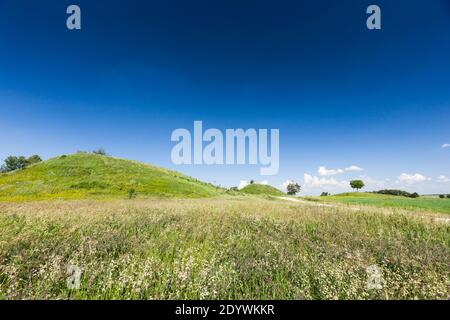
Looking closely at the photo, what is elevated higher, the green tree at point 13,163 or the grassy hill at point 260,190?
the green tree at point 13,163

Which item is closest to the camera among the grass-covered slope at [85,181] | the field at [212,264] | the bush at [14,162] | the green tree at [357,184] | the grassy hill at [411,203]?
the field at [212,264]

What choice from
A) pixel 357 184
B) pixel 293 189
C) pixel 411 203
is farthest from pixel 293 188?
pixel 411 203

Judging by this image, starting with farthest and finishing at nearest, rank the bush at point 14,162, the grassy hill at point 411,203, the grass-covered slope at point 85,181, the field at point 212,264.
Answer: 1. the bush at point 14,162
2. the grass-covered slope at point 85,181
3. the grassy hill at point 411,203
4. the field at point 212,264

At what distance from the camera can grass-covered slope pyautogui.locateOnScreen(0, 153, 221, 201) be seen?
27458 mm

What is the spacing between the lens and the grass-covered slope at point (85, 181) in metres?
27.5

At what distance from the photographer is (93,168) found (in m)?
39.5

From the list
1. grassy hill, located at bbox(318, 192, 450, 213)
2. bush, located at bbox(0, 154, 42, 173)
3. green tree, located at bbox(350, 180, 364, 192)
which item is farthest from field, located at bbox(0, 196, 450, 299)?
green tree, located at bbox(350, 180, 364, 192)

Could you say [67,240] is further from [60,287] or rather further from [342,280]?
[342,280]

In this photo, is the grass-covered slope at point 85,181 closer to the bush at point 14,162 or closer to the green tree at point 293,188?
the bush at point 14,162

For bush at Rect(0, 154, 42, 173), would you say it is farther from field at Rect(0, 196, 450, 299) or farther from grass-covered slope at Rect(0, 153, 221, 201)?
field at Rect(0, 196, 450, 299)

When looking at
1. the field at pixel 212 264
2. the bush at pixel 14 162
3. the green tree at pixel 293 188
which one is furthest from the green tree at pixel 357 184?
the bush at pixel 14 162

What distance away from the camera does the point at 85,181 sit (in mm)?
32531
